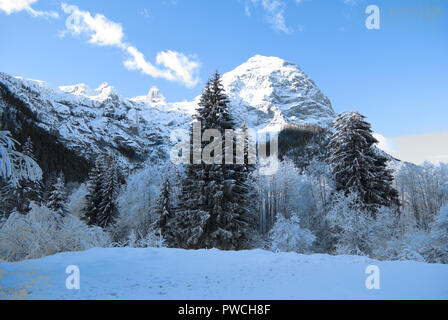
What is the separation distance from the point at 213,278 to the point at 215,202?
945cm

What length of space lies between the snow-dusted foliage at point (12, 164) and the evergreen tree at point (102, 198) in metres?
21.8

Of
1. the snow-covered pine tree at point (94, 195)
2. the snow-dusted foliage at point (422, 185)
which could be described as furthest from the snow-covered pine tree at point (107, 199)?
the snow-dusted foliage at point (422, 185)

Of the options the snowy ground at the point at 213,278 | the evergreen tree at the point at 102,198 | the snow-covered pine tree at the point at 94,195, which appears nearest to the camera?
→ the snowy ground at the point at 213,278

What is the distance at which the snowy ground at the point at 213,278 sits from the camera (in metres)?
4.00

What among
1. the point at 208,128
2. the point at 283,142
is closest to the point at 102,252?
the point at 208,128

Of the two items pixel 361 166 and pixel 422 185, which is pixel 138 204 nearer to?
pixel 361 166

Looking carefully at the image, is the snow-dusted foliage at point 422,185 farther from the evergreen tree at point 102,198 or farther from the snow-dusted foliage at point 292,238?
the evergreen tree at point 102,198

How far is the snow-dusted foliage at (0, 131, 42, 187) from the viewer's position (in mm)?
4617

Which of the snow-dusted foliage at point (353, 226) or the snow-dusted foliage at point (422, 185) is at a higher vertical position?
the snow-dusted foliage at point (422, 185)

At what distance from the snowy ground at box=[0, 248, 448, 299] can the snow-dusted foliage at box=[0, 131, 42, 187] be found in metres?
1.73

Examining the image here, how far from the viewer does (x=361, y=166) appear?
1661 cm

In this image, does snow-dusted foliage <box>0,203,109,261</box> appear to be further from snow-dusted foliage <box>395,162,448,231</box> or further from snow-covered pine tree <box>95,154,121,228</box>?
snow-dusted foliage <box>395,162,448,231</box>

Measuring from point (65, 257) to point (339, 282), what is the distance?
6.14 m

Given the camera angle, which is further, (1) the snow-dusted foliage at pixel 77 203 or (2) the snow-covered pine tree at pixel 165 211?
Result: (1) the snow-dusted foliage at pixel 77 203
